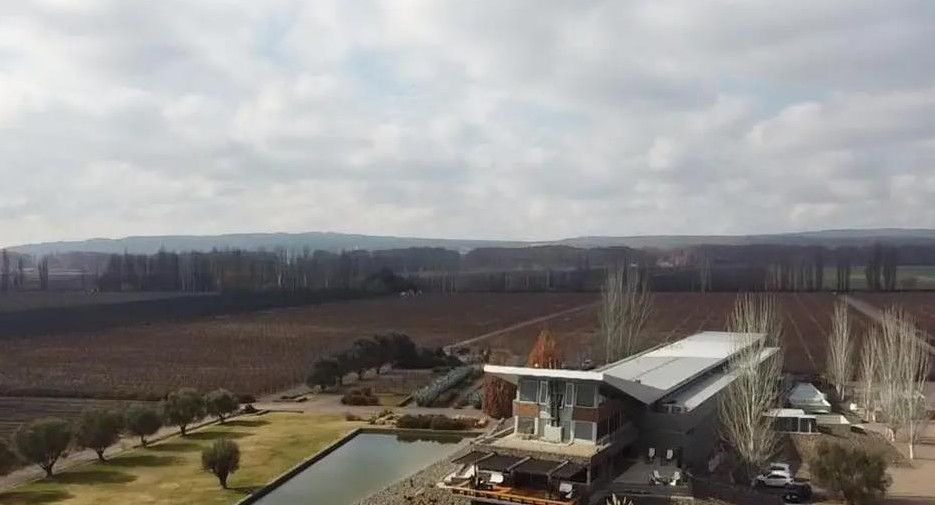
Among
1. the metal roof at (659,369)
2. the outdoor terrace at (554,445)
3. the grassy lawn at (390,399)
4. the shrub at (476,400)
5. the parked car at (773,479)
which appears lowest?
the grassy lawn at (390,399)

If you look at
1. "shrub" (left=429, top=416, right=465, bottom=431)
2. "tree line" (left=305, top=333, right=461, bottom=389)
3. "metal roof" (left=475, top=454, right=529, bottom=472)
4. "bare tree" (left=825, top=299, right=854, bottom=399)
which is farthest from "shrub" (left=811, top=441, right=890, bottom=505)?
"tree line" (left=305, top=333, right=461, bottom=389)

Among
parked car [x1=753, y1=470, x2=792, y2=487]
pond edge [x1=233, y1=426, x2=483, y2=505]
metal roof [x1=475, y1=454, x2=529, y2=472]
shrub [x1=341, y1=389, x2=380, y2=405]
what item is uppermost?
metal roof [x1=475, y1=454, x2=529, y2=472]

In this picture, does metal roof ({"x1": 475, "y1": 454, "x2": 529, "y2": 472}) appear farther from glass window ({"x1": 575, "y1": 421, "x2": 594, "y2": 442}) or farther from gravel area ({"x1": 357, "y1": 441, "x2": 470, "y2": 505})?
glass window ({"x1": 575, "y1": 421, "x2": 594, "y2": 442})

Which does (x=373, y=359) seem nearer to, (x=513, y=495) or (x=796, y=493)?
(x=513, y=495)

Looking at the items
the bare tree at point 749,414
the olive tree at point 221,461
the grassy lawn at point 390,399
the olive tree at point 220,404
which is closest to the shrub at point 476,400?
the grassy lawn at point 390,399

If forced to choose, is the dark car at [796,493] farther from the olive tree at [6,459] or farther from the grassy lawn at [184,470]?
the olive tree at [6,459]
